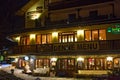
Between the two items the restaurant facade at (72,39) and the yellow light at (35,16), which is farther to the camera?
the yellow light at (35,16)

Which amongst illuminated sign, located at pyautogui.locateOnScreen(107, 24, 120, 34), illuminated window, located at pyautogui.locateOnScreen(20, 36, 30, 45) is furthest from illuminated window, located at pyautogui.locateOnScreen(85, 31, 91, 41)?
illuminated window, located at pyautogui.locateOnScreen(20, 36, 30, 45)

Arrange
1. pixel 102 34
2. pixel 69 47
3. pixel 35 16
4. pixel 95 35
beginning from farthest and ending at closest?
1. pixel 35 16
2. pixel 69 47
3. pixel 95 35
4. pixel 102 34

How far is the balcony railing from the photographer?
34.2 m

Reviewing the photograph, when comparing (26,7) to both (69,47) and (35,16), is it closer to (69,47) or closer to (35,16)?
(35,16)

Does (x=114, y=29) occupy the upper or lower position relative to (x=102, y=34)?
upper

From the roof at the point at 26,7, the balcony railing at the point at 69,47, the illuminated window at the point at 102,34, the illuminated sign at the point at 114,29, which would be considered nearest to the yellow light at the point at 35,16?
the roof at the point at 26,7

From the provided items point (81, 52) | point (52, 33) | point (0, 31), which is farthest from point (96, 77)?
point (0, 31)

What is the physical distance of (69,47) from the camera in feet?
123

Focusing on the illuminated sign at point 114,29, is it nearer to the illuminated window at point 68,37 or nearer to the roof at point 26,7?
the illuminated window at point 68,37

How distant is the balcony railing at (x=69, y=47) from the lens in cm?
3419

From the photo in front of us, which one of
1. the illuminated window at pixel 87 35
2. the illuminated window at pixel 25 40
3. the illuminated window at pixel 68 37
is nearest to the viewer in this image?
the illuminated window at pixel 87 35

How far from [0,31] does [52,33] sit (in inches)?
1106

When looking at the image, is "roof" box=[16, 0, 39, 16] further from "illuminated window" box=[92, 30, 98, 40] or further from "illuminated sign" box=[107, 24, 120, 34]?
"illuminated sign" box=[107, 24, 120, 34]

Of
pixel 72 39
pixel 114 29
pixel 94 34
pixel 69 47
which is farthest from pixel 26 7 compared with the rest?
pixel 114 29
